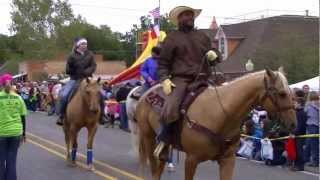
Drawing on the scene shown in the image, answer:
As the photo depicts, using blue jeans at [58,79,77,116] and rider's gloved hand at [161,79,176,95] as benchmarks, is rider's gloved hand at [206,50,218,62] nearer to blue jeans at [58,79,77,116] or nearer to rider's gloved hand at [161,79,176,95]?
rider's gloved hand at [161,79,176,95]

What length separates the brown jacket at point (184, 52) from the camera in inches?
328

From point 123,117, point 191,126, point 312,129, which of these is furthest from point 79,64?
point 123,117

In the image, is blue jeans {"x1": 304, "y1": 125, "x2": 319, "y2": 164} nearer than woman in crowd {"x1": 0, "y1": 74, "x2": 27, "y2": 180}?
No

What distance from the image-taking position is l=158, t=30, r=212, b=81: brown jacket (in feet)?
27.3

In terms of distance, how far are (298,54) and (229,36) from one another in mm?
10907

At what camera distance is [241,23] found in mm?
53562

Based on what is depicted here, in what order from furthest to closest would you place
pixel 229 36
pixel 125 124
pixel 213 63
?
pixel 229 36, pixel 125 124, pixel 213 63

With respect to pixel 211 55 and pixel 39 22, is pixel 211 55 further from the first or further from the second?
pixel 39 22

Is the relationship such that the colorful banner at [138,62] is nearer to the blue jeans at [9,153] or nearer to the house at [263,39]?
the blue jeans at [9,153]

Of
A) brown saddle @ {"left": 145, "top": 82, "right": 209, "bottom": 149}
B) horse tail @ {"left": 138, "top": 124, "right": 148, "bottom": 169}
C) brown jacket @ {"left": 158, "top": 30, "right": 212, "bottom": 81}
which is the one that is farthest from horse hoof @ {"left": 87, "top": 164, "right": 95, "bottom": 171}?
brown jacket @ {"left": 158, "top": 30, "right": 212, "bottom": 81}

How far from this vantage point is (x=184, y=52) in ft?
27.3

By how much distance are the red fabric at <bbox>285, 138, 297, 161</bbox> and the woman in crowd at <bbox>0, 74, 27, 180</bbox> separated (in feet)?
20.8

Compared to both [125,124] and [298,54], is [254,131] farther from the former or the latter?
[298,54]

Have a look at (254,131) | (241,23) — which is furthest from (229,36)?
(254,131)
